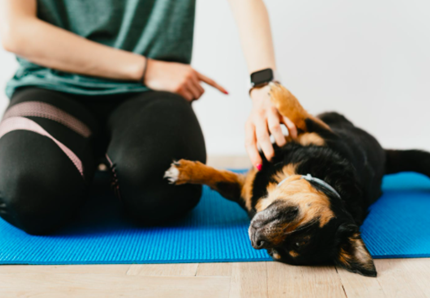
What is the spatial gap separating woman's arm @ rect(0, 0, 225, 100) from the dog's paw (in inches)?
14.5

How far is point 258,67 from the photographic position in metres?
1.50

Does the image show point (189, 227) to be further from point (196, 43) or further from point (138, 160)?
point (196, 43)

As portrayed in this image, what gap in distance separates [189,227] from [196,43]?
1865 millimetres

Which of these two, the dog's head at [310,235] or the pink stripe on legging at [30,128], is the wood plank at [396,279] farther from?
the pink stripe on legging at [30,128]

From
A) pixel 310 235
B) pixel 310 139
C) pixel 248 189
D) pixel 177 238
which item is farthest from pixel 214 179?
pixel 310 235

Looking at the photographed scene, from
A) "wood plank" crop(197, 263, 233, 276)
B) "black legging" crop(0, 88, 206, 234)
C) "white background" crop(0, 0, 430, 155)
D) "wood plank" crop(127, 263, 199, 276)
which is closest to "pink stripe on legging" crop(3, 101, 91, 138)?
"black legging" crop(0, 88, 206, 234)

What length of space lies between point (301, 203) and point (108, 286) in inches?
24.0

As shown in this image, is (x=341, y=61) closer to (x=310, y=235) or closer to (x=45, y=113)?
(x=310, y=235)

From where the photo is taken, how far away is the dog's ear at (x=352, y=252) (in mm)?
1109

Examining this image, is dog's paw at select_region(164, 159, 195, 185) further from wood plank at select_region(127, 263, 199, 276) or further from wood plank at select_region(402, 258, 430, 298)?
wood plank at select_region(402, 258, 430, 298)

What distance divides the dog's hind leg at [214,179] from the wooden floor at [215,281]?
0.36 metres

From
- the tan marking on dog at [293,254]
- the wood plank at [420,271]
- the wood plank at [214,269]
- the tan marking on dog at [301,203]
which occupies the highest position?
the tan marking on dog at [301,203]

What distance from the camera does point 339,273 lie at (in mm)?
1150

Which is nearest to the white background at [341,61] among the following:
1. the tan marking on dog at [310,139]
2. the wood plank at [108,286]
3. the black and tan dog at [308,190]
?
the black and tan dog at [308,190]
